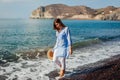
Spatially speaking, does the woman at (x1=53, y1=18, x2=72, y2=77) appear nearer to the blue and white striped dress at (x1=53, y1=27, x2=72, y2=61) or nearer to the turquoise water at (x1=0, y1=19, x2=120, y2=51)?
the blue and white striped dress at (x1=53, y1=27, x2=72, y2=61)

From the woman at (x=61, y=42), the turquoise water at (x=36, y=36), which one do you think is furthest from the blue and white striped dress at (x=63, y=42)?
the turquoise water at (x=36, y=36)

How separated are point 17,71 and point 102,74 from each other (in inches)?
181

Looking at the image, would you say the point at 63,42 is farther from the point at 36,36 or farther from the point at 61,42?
the point at 36,36

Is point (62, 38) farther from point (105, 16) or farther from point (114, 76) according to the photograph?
point (105, 16)

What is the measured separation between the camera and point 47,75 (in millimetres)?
12781

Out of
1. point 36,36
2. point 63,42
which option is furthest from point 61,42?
point 36,36

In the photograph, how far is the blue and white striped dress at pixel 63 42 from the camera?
33.6ft

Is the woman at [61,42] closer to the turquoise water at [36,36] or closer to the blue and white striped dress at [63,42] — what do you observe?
the blue and white striped dress at [63,42]

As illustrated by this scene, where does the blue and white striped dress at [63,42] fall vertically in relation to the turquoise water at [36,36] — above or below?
above

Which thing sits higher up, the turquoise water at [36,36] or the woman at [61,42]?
the woman at [61,42]

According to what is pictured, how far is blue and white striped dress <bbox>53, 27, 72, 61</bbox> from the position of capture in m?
10.2

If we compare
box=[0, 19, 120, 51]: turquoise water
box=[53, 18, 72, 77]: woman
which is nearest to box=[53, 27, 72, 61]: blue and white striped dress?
box=[53, 18, 72, 77]: woman

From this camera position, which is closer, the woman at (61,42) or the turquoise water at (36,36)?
the woman at (61,42)

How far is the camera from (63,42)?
10.4m
